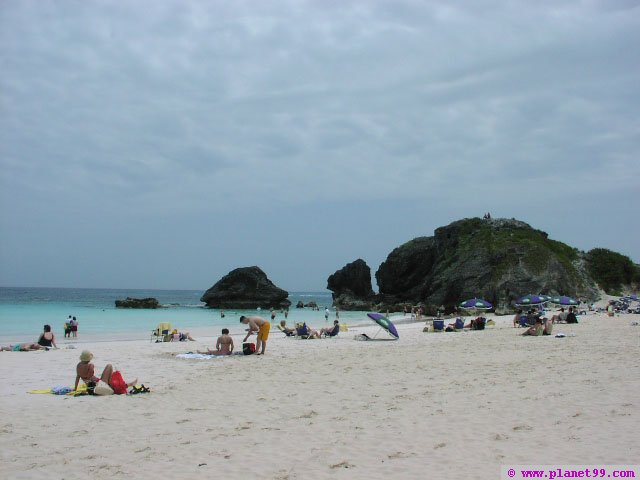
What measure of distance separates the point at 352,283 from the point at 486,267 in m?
30.7

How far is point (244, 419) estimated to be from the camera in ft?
27.3

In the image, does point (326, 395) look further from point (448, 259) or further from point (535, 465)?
point (448, 259)

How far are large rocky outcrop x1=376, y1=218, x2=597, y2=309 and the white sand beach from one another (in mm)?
39946

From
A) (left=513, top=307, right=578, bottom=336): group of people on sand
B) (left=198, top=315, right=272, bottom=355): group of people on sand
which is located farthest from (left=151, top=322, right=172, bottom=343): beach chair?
(left=513, top=307, right=578, bottom=336): group of people on sand

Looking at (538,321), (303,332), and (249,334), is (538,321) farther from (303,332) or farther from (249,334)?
(249,334)

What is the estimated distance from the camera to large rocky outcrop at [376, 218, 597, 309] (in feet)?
190

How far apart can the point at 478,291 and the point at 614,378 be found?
5124 cm

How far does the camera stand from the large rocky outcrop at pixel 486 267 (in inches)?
2285

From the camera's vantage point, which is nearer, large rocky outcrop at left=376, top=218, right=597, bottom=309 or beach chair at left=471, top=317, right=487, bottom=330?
beach chair at left=471, top=317, right=487, bottom=330

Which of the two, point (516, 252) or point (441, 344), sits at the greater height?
point (516, 252)

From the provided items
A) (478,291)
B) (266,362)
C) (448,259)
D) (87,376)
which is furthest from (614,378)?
(448,259)

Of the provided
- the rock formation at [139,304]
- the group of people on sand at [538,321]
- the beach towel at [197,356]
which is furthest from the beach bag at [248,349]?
the rock formation at [139,304]

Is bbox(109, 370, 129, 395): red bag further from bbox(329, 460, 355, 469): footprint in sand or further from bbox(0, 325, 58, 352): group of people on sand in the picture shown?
bbox(0, 325, 58, 352): group of people on sand

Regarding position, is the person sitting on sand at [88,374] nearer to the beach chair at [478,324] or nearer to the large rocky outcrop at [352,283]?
the beach chair at [478,324]
